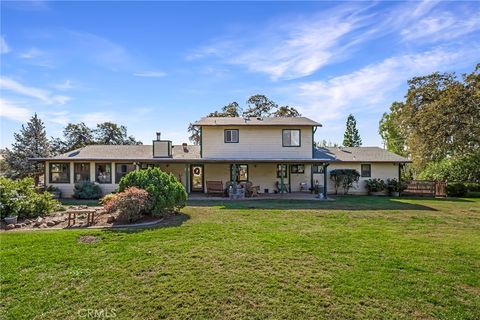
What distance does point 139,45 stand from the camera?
1103 cm

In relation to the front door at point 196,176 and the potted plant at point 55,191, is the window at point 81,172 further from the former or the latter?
the front door at point 196,176

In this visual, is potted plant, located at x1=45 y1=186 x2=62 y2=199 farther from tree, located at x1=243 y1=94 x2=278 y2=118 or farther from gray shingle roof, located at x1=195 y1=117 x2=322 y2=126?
tree, located at x1=243 y1=94 x2=278 y2=118

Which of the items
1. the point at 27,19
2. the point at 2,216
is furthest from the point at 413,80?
the point at 2,216

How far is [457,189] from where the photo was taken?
19172 millimetres

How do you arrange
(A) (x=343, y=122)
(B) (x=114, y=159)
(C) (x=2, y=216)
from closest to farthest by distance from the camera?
1. (C) (x=2, y=216)
2. (B) (x=114, y=159)
3. (A) (x=343, y=122)

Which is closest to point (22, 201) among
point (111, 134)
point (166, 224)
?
point (166, 224)

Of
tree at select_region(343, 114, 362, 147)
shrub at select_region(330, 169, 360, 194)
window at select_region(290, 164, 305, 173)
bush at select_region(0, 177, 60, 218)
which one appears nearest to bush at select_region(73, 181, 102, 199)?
bush at select_region(0, 177, 60, 218)

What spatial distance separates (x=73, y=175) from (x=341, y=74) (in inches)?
686

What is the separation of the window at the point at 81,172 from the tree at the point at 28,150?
882 cm

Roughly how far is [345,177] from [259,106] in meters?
17.4

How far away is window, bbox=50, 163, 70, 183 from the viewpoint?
1741 cm

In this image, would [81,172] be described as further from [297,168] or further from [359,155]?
[359,155]

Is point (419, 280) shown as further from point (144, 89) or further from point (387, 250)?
point (144, 89)

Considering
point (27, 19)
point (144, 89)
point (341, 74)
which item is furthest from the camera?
point (144, 89)
